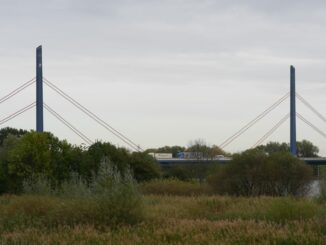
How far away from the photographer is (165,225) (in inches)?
585

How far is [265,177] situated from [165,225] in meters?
19.0

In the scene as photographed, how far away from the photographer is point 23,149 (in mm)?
38344

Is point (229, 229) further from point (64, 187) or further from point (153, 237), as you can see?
point (64, 187)

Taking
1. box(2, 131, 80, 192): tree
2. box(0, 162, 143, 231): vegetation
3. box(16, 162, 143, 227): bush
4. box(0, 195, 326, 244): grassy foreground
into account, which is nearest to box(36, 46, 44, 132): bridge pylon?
box(2, 131, 80, 192): tree

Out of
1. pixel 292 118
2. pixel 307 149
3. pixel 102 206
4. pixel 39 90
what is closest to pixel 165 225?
pixel 102 206

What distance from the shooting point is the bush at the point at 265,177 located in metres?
33.2

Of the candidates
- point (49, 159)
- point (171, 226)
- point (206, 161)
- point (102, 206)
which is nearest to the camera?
point (171, 226)

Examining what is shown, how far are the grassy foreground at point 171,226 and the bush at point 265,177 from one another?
1367cm

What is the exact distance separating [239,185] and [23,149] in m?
12.2

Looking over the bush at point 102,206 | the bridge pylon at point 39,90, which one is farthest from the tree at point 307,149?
the bush at point 102,206

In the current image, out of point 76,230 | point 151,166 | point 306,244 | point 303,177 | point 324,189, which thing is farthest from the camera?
point 151,166

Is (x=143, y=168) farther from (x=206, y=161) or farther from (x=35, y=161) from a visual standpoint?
(x=206, y=161)

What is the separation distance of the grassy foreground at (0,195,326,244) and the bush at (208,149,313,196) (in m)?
13.7

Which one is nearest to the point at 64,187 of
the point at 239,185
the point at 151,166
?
the point at 239,185
